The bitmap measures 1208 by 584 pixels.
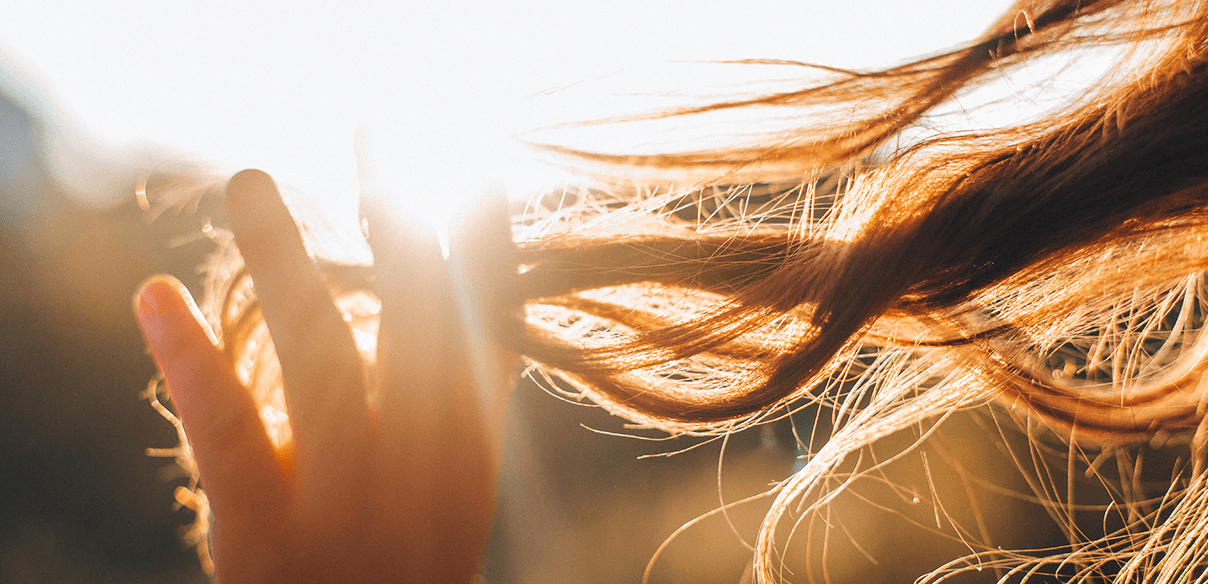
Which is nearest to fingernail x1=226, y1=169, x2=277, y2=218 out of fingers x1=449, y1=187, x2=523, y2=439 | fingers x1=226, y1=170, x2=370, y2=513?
fingers x1=226, y1=170, x2=370, y2=513

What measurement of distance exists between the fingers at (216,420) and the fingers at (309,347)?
0.04 metres

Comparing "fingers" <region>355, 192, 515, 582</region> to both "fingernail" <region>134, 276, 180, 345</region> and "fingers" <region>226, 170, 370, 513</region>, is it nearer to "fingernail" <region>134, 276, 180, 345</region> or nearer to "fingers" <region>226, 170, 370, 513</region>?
"fingers" <region>226, 170, 370, 513</region>

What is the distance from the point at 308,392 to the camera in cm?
30

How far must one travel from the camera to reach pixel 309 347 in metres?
0.30

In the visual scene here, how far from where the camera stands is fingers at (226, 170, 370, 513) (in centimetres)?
30

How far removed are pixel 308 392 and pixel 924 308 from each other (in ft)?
1.31

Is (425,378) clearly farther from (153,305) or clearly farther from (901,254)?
(901,254)

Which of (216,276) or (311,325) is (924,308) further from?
(216,276)

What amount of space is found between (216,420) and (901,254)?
45cm

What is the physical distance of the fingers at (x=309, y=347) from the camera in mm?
300

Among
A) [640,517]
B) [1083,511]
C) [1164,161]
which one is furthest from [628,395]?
[1083,511]

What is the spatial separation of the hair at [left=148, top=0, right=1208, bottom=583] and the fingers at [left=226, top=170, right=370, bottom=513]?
63mm

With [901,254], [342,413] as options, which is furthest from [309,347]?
[901,254]

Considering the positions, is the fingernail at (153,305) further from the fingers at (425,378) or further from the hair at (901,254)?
the fingers at (425,378)
